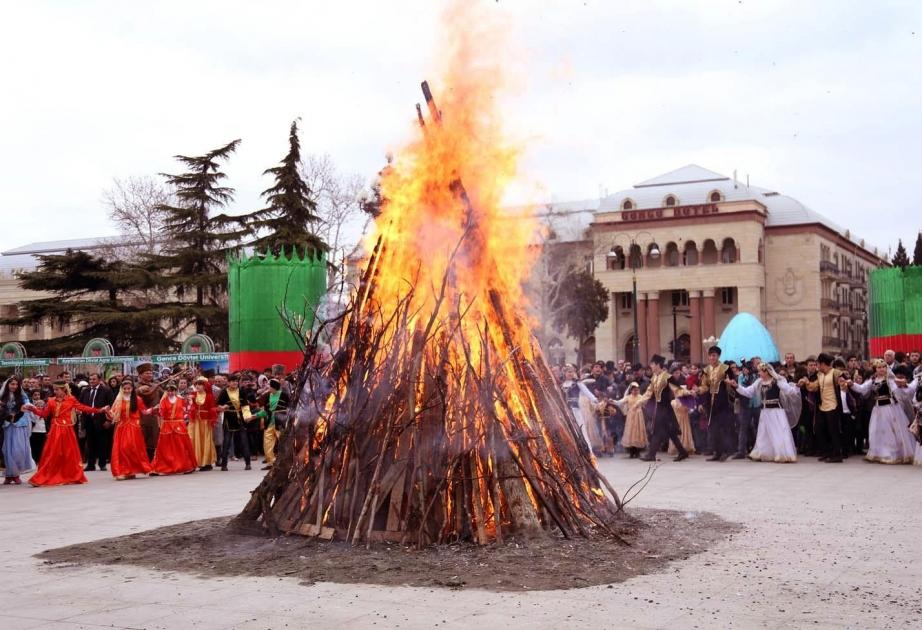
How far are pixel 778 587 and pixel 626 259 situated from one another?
6475 cm

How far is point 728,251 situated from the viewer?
68.5 m

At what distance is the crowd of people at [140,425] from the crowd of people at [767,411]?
567 cm

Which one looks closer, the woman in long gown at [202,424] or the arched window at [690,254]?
the woman in long gown at [202,424]

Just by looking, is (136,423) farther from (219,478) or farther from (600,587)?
(600,587)

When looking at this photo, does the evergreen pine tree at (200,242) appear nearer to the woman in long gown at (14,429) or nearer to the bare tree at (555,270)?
the bare tree at (555,270)

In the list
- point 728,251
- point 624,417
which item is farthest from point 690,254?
point 624,417

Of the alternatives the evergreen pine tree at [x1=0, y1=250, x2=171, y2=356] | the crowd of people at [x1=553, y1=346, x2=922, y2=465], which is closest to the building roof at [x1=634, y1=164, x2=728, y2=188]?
the evergreen pine tree at [x1=0, y1=250, x2=171, y2=356]

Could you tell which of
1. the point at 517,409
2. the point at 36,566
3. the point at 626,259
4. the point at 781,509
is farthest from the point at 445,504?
the point at 626,259

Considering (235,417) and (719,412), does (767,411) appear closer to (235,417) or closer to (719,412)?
(719,412)

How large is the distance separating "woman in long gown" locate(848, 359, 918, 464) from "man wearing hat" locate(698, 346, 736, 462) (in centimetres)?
227

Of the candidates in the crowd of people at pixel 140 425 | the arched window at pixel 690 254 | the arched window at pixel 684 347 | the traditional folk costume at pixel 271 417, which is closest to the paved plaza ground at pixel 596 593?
the crowd of people at pixel 140 425

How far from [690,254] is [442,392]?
64.1 m

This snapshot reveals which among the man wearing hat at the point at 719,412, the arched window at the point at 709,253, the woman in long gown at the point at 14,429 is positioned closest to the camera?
the woman in long gown at the point at 14,429

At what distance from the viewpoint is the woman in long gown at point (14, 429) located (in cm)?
1555
